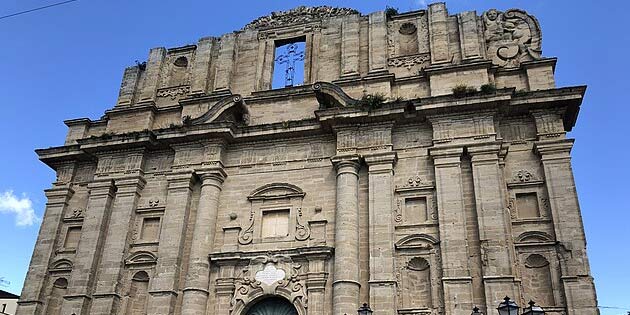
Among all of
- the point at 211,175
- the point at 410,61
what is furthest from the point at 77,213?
the point at 410,61

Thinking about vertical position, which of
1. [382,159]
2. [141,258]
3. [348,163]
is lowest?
[141,258]

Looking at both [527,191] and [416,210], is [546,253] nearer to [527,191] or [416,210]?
[527,191]

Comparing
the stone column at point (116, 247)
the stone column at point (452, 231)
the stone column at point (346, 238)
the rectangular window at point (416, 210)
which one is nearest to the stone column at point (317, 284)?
the stone column at point (346, 238)

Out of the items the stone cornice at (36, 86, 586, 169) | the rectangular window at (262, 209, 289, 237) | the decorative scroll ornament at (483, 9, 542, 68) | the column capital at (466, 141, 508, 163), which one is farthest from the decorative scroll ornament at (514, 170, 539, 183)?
the rectangular window at (262, 209, 289, 237)

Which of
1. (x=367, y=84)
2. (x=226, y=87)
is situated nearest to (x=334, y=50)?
(x=367, y=84)

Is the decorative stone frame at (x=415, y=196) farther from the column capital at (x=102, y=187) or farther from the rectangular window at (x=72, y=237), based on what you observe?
the rectangular window at (x=72, y=237)

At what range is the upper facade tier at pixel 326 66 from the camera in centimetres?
1841

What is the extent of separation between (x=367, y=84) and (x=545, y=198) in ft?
21.1

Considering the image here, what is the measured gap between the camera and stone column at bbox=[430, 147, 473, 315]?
14.7 m

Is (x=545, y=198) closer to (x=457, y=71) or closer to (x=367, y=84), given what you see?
(x=457, y=71)

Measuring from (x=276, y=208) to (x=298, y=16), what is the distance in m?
7.81

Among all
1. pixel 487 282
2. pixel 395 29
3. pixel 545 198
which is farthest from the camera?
pixel 395 29

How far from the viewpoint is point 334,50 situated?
2045cm

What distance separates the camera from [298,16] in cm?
2189
